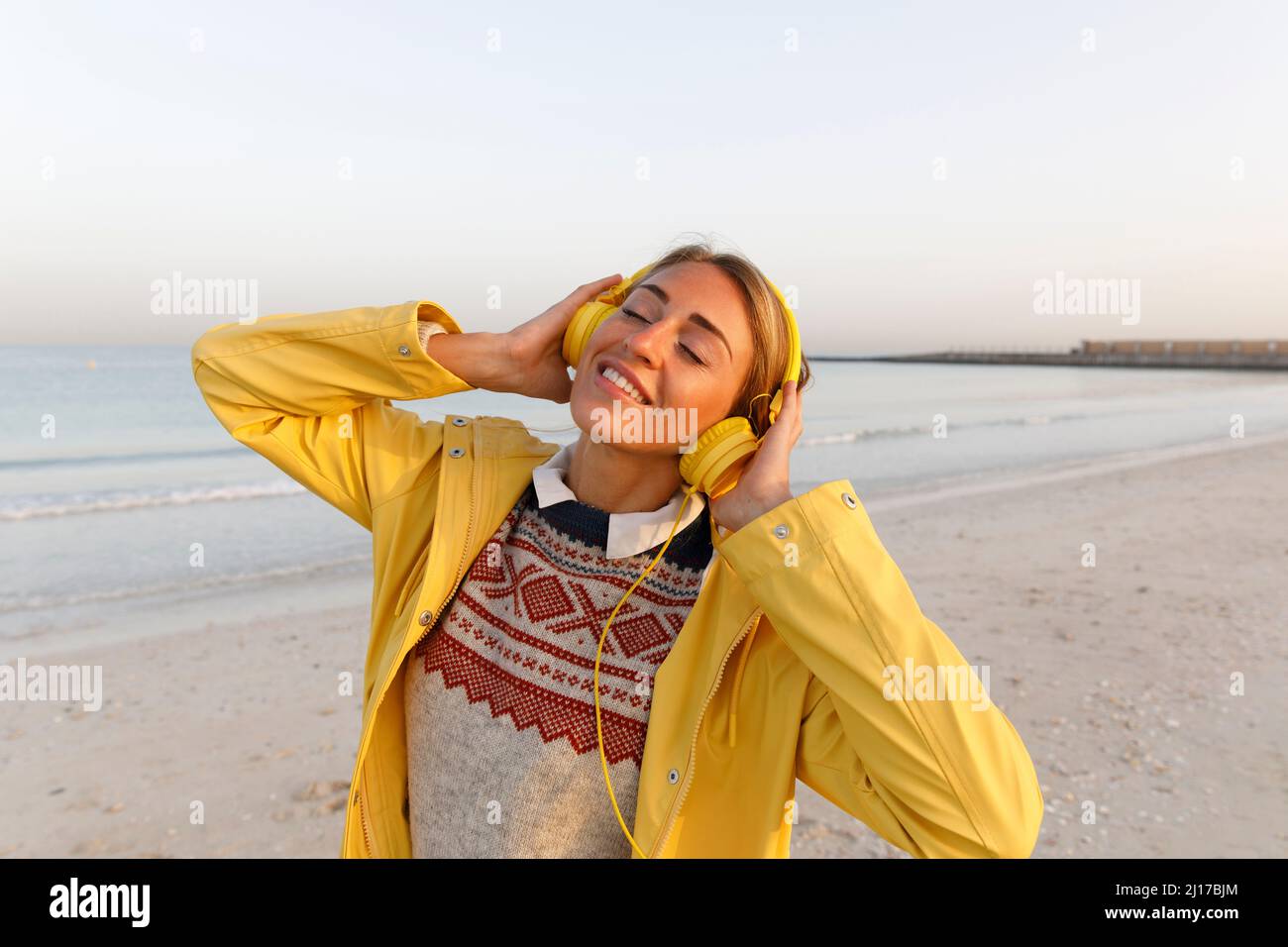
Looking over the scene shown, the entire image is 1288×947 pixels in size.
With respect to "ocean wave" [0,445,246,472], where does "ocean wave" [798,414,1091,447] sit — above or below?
above

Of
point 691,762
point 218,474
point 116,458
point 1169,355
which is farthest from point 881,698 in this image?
point 1169,355

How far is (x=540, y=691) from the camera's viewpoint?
2.06 metres

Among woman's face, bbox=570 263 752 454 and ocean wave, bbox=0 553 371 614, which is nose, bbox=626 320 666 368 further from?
ocean wave, bbox=0 553 371 614

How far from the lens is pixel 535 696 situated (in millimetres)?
2061

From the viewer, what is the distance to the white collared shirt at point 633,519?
7.07 feet

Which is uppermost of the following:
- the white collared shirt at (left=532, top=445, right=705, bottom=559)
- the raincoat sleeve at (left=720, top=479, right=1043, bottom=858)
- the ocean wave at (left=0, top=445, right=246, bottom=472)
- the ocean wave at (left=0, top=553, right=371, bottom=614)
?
the white collared shirt at (left=532, top=445, right=705, bottom=559)

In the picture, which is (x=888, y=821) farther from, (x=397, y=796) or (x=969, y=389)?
(x=969, y=389)

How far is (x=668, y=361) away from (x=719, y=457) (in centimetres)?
27

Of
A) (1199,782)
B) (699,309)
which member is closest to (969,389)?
(1199,782)

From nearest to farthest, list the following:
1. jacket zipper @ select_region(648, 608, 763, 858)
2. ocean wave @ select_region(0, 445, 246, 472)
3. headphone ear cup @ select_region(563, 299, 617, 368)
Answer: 1. jacket zipper @ select_region(648, 608, 763, 858)
2. headphone ear cup @ select_region(563, 299, 617, 368)
3. ocean wave @ select_region(0, 445, 246, 472)

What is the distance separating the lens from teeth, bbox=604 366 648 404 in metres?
2.13

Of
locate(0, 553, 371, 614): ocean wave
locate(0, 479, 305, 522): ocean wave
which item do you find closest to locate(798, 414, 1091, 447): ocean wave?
locate(0, 479, 305, 522): ocean wave

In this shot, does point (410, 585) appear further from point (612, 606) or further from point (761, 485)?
point (761, 485)

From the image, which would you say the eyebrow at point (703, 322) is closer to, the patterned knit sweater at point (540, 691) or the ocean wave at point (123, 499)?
the patterned knit sweater at point (540, 691)
